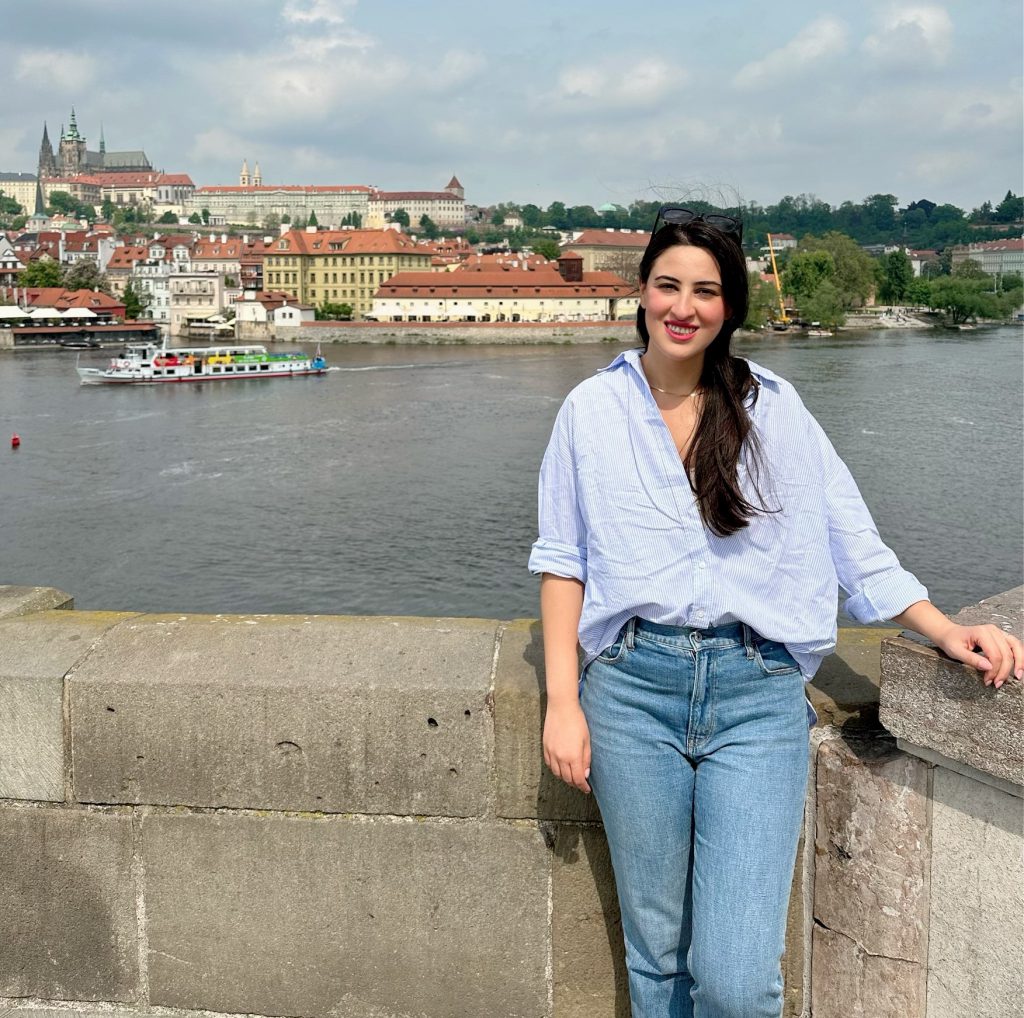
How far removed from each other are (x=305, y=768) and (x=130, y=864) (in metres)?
0.31

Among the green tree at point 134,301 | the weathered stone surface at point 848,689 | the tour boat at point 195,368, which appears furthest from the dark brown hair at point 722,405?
the green tree at point 134,301

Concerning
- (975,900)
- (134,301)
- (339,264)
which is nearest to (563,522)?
(975,900)

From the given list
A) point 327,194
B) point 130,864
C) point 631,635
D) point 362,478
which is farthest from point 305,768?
point 327,194

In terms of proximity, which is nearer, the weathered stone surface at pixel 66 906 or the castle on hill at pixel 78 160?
the weathered stone surface at pixel 66 906

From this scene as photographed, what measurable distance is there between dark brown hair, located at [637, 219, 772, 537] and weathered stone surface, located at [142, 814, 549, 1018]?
582 mm

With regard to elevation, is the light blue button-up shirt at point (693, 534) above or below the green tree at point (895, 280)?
below

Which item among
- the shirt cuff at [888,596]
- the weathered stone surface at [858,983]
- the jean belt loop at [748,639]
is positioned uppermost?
the shirt cuff at [888,596]

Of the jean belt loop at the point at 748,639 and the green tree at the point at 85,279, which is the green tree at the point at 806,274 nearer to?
the green tree at the point at 85,279

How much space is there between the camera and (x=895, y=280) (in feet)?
289

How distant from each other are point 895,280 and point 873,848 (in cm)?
9162

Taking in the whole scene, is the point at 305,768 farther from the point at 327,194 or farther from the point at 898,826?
the point at 327,194

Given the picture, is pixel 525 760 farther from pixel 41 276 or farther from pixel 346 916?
pixel 41 276

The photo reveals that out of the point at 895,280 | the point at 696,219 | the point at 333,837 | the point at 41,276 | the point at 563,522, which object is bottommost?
the point at 333,837

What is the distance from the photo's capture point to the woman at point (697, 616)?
1.56m
